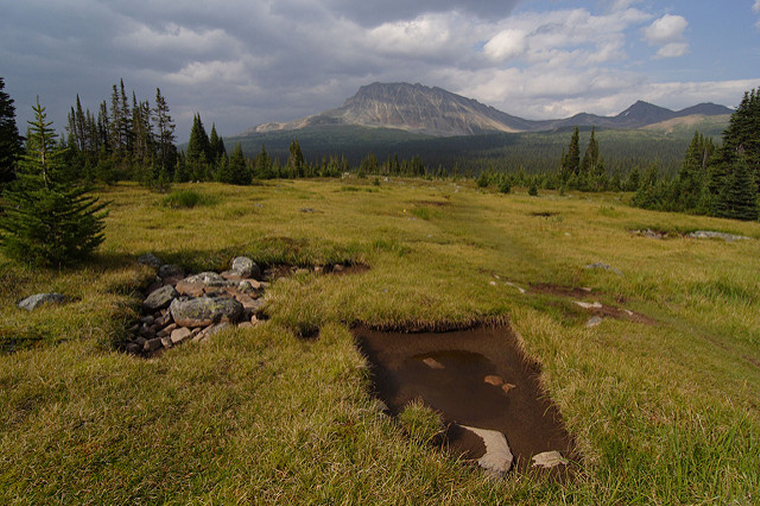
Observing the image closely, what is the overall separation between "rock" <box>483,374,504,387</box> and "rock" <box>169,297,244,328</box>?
560 cm

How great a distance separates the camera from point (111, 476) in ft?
10.8

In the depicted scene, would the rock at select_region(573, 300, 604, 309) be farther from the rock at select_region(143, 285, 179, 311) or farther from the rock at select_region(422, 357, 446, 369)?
the rock at select_region(143, 285, 179, 311)

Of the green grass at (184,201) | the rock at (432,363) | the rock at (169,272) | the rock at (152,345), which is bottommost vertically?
the rock at (432,363)

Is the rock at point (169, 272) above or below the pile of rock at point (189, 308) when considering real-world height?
above

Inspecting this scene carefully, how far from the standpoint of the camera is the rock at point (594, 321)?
348 inches

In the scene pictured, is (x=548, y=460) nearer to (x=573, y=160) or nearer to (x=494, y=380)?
(x=494, y=380)

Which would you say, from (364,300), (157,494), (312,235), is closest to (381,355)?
(364,300)

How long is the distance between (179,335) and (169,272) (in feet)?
13.4

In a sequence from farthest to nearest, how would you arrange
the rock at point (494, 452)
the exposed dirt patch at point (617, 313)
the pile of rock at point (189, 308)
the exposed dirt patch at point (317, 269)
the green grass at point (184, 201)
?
the green grass at point (184, 201) → the exposed dirt patch at point (317, 269) → the exposed dirt patch at point (617, 313) → the pile of rock at point (189, 308) → the rock at point (494, 452)

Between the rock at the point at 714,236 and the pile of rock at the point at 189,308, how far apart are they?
31.5m

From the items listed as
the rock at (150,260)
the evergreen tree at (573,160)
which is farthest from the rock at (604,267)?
the evergreen tree at (573,160)

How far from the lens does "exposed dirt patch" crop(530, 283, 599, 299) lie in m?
11.7

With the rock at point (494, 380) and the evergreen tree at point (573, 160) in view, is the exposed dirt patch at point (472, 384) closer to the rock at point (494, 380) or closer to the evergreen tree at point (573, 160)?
the rock at point (494, 380)

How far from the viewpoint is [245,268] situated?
10.7 meters
